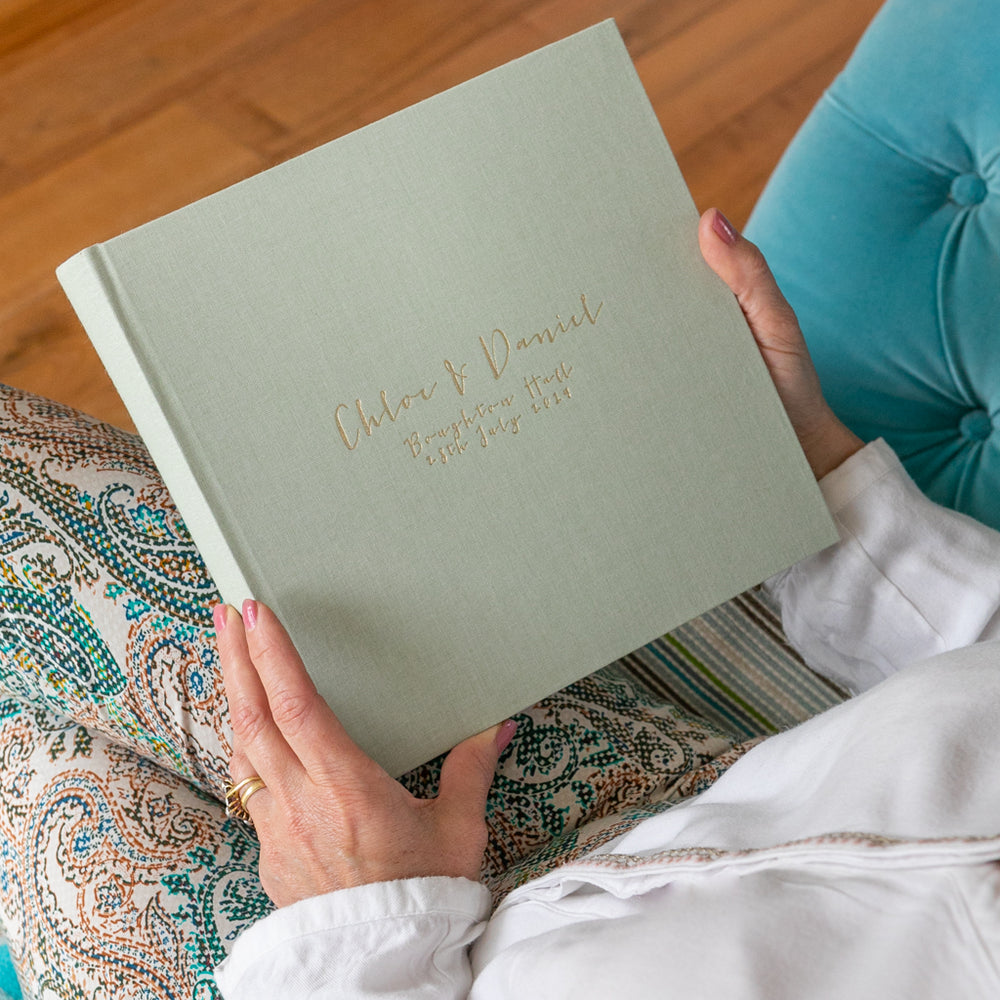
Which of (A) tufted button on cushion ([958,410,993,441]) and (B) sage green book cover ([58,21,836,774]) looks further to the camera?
(A) tufted button on cushion ([958,410,993,441])

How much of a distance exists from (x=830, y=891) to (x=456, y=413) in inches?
11.7

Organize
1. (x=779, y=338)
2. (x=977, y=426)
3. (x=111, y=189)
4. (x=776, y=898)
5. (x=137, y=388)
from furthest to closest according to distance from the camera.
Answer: (x=111, y=189), (x=977, y=426), (x=779, y=338), (x=137, y=388), (x=776, y=898)

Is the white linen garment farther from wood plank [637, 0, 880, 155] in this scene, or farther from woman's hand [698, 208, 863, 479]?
wood plank [637, 0, 880, 155]

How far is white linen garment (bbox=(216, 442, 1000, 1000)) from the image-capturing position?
1.22 feet

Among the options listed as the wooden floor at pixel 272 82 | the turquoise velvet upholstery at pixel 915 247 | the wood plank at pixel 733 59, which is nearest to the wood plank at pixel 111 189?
the wooden floor at pixel 272 82

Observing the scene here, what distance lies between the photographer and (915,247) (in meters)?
0.80

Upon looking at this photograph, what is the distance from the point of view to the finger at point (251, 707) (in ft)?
1.78

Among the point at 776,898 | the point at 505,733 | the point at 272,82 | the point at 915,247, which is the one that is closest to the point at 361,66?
the point at 272,82

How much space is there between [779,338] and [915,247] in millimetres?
259

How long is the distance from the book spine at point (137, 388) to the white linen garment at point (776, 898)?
19 centimetres

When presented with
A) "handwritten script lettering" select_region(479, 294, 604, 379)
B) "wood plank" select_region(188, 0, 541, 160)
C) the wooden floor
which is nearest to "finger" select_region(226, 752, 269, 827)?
"handwritten script lettering" select_region(479, 294, 604, 379)

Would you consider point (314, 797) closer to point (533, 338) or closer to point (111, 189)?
point (533, 338)

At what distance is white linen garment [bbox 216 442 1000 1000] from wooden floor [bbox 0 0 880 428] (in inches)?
37.7

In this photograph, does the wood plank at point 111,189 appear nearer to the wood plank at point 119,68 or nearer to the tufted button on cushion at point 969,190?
the wood plank at point 119,68
